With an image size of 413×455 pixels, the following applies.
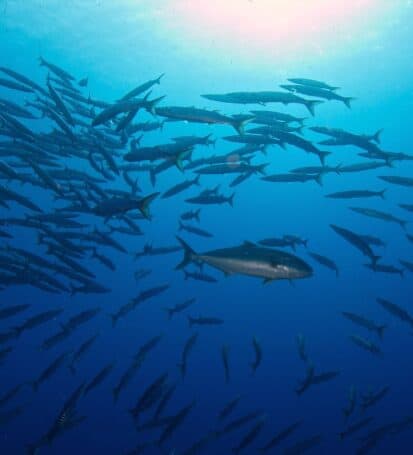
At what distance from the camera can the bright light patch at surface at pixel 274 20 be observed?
809 inches

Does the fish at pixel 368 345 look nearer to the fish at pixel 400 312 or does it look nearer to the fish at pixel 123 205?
the fish at pixel 400 312

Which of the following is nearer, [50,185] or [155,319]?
[50,185]

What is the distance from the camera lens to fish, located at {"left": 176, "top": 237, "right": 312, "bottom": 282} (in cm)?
339

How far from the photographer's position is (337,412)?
71.9 ft

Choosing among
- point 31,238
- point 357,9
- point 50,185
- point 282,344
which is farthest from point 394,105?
point 50,185

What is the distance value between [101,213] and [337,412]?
21.1 metres

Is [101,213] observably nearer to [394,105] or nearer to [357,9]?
[357,9]

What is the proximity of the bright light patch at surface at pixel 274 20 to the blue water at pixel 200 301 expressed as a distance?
0.99 metres

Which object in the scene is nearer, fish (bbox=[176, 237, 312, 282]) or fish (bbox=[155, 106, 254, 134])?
fish (bbox=[176, 237, 312, 282])

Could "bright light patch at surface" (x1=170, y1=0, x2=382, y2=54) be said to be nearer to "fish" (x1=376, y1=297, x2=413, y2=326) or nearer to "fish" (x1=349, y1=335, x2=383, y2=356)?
"fish" (x1=376, y1=297, x2=413, y2=326)

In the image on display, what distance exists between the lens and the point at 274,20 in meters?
22.9

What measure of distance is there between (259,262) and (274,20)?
22.9m

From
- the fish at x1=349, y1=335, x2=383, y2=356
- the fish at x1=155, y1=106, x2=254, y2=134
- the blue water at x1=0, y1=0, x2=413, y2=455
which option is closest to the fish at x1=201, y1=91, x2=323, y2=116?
the fish at x1=155, y1=106, x2=254, y2=134

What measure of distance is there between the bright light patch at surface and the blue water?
3.23 ft
